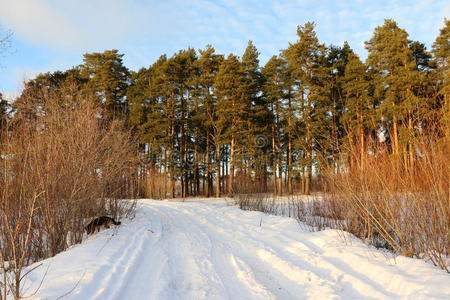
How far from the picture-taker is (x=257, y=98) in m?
27.6

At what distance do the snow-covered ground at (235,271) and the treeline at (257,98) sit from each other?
13893 mm

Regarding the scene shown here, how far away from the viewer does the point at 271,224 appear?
823cm

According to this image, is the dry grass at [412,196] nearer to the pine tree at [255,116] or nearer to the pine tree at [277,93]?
the pine tree at [255,116]

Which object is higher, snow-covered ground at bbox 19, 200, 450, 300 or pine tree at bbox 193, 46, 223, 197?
pine tree at bbox 193, 46, 223, 197

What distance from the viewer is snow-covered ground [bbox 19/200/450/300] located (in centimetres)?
318

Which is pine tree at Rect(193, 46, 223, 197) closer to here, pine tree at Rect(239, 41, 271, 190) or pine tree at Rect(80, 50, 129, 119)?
pine tree at Rect(239, 41, 271, 190)

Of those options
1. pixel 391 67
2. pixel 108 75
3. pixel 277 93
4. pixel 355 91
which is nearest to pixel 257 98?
pixel 277 93

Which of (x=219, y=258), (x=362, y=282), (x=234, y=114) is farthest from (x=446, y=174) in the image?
(x=234, y=114)

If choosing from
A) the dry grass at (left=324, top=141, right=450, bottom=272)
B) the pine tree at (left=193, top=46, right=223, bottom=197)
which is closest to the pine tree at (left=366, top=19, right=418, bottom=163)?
the pine tree at (left=193, top=46, right=223, bottom=197)

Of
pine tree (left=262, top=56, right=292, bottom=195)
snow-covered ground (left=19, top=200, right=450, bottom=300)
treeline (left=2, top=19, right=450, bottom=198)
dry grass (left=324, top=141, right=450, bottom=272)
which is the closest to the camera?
snow-covered ground (left=19, top=200, right=450, bottom=300)

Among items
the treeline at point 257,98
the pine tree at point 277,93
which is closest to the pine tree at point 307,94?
the treeline at point 257,98

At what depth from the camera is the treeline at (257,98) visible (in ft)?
72.1

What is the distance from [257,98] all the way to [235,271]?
81.0 ft

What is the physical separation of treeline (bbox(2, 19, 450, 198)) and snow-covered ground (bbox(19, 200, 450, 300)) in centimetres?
1389
